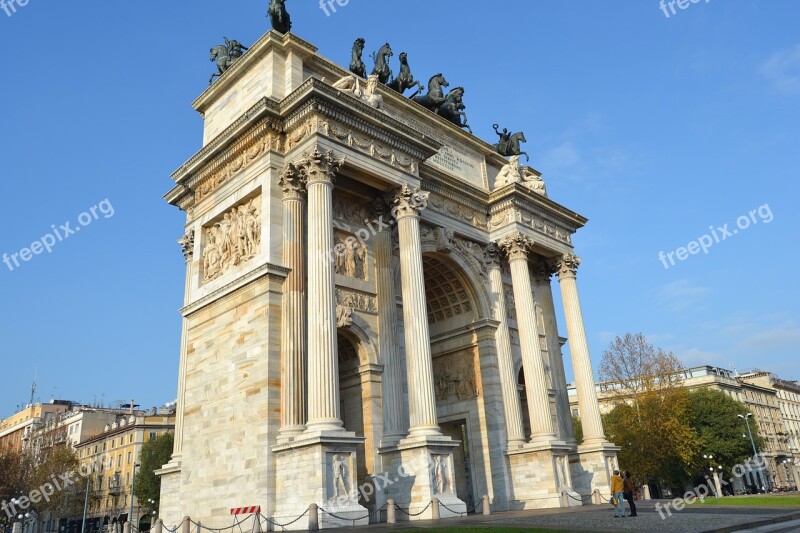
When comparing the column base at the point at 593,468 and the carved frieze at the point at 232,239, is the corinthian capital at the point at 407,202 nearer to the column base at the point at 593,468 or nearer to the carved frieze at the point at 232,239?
the carved frieze at the point at 232,239

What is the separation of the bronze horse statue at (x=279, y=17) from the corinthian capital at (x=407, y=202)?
26.6ft

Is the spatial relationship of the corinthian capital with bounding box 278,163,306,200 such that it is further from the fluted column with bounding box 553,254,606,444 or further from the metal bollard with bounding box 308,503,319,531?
the fluted column with bounding box 553,254,606,444

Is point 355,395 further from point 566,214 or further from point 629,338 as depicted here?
point 629,338

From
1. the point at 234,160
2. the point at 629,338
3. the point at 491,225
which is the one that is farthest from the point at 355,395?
the point at 629,338

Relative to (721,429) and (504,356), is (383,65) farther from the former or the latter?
(721,429)

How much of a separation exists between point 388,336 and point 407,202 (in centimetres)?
514

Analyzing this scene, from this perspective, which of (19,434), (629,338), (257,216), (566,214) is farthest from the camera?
(19,434)

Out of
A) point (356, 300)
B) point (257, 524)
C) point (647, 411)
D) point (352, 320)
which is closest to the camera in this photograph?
point (257, 524)

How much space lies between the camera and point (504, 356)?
29.3m

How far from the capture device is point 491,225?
104ft

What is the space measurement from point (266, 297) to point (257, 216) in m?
3.52

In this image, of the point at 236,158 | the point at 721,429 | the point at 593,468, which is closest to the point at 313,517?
the point at 236,158

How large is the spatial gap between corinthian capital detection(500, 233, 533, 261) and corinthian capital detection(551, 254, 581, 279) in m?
3.75

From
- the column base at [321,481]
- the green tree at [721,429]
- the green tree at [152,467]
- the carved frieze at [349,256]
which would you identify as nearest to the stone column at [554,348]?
the carved frieze at [349,256]
